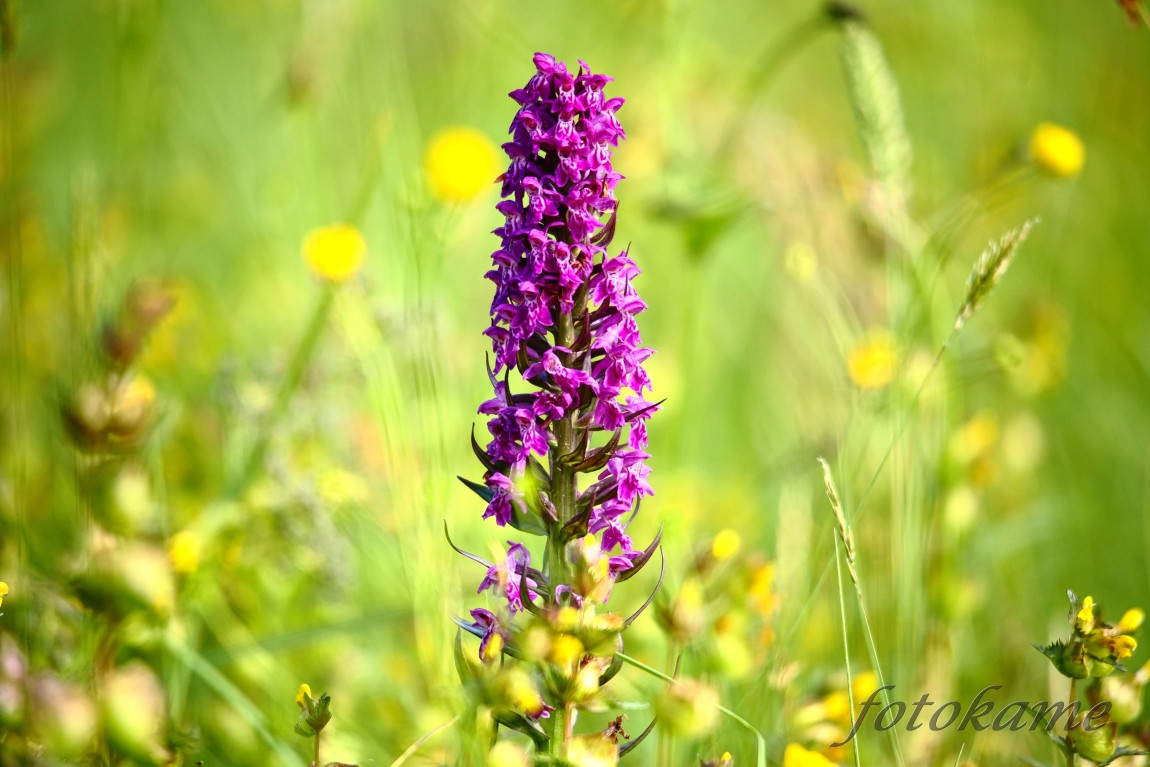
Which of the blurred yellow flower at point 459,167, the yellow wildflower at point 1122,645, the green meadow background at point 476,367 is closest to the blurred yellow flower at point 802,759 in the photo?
the green meadow background at point 476,367

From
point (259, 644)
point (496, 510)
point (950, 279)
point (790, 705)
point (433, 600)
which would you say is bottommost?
point (790, 705)

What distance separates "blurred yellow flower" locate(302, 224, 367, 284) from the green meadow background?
0.29ft

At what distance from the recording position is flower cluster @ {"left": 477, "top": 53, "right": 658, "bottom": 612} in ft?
4.99

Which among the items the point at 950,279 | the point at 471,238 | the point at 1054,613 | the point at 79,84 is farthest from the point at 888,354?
the point at 79,84

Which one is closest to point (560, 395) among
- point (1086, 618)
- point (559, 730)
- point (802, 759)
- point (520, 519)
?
point (520, 519)

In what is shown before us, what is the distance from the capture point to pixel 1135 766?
5.58 ft

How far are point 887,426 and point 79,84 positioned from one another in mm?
5703

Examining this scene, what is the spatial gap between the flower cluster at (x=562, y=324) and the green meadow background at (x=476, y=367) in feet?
1.36

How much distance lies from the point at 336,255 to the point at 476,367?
3.86 feet

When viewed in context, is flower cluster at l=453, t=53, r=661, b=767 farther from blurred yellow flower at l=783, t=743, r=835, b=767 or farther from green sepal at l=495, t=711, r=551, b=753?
blurred yellow flower at l=783, t=743, r=835, b=767

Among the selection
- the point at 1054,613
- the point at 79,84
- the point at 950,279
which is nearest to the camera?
the point at 1054,613

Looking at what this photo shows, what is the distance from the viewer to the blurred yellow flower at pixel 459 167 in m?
3.13

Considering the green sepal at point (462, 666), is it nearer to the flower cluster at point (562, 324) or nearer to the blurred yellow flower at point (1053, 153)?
the flower cluster at point (562, 324)

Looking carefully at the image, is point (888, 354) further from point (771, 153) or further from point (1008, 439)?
point (771, 153)
